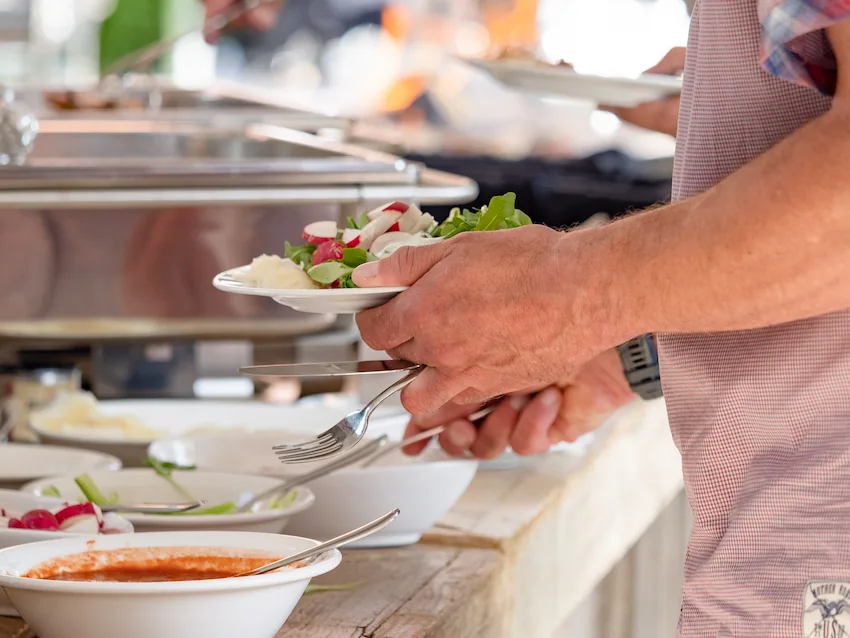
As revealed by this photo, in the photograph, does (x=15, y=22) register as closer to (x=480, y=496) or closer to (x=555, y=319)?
(x=480, y=496)

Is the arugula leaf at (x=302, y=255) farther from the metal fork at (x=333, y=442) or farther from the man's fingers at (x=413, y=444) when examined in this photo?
the man's fingers at (x=413, y=444)

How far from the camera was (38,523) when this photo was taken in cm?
104

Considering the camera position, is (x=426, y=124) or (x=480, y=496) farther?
(x=426, y=124)

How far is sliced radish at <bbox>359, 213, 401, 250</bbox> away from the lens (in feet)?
3.45

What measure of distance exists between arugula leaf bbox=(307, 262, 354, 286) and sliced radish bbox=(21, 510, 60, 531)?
293 mm

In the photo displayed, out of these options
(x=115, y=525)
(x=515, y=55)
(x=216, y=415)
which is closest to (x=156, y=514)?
(x=115, y=525)

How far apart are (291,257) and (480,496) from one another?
482mm

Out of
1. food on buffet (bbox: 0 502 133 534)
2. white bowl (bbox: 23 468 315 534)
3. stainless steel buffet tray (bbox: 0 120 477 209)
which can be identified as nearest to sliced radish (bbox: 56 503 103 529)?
food on buffet (bbox: 0 502 133 534)

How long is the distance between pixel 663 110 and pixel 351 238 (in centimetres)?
59

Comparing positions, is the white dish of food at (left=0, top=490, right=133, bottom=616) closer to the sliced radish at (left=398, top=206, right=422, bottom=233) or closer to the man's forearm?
the sliced radish at (left=398, top=206, right=422, bottom=233)

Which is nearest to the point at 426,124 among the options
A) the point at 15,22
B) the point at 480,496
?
the point at 15,22

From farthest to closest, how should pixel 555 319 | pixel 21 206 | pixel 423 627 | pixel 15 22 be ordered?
pixel 15 22 < pixel 21 206 < pixel 423 627 < pixel 555 319

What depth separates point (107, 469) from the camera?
4.25 ft

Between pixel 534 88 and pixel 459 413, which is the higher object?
pixel 534 88
